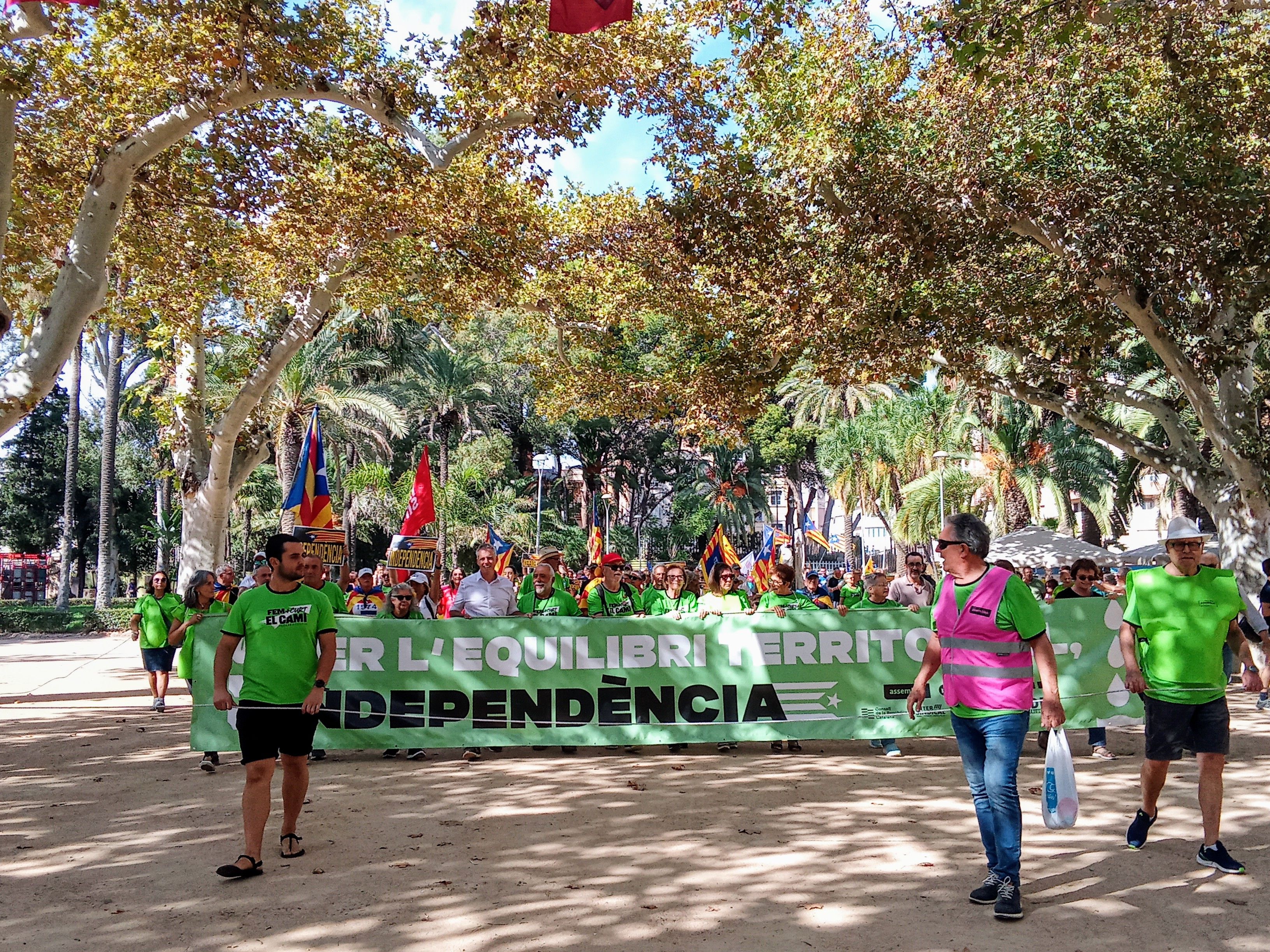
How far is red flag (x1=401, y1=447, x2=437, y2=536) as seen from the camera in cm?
1447

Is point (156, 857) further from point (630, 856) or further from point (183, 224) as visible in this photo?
point (183, 224)

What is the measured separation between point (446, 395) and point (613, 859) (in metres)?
39.5

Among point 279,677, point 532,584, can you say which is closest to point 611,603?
point 532,584

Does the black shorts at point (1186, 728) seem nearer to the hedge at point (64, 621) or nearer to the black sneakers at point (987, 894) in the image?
the black sneakers at point (987, 894)

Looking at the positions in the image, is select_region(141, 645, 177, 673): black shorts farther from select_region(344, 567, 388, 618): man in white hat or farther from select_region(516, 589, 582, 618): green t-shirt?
select_region(516, 589, 582, 618): green t-shirt

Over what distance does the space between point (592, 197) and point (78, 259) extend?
10.5m

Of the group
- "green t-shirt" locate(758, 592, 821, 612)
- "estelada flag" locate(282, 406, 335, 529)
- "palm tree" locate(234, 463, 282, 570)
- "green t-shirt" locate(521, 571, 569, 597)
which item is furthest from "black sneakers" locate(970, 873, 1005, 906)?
"palm tree" locate(234, 463, 282, 570)

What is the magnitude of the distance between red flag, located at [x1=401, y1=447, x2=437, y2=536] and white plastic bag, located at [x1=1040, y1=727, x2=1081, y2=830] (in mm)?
10611

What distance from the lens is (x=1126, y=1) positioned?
9.80 m

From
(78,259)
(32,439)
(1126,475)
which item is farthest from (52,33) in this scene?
(32,439)

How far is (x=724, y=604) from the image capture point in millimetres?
9445

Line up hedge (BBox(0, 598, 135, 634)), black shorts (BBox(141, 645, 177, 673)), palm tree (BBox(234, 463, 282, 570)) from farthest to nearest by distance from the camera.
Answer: palm tree (BBox(234, 463, 282, 570))
hedge (BBox(0, 598, 135, 634))
black shorts (BBox(141, 645, 177, 673))

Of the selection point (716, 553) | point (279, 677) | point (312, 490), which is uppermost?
point (312, 490)

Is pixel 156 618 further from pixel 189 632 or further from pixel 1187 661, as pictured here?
pixel 1187 661
